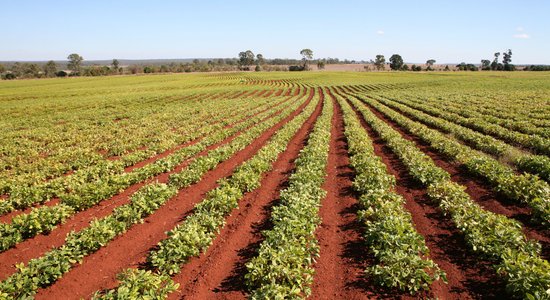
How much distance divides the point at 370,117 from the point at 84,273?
1059 inches

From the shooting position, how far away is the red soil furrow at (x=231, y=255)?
7246mm

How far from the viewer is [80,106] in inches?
1812

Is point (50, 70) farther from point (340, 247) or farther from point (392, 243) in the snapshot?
point (392, 243)

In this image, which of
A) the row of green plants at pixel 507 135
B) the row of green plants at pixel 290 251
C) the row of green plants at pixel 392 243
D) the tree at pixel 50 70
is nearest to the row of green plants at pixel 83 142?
the row of green plants at pixel 290 251

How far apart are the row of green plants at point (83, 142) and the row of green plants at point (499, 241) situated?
16083 millimetres

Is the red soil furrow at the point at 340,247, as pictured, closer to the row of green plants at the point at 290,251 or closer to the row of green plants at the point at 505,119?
the row of green plants at the point at 290,251

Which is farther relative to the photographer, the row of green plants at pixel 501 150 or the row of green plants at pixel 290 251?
the row of green plants at pixel 501 150

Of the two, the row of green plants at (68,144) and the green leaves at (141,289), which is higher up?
the row of green plants at (68,144)

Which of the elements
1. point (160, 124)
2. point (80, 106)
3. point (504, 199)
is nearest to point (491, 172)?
point (504, 199)

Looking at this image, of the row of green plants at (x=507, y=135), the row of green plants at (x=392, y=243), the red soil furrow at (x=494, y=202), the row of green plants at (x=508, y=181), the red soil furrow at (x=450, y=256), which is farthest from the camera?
the row of green plants at (x=507, y=135)

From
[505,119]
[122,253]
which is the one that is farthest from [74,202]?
[505,119]

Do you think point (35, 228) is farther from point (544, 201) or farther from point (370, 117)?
point (370, 117)

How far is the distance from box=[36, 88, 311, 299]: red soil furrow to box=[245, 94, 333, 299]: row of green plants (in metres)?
3.53

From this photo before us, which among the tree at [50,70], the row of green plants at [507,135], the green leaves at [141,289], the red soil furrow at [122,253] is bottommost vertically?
the red soil furrow at [122,253]
